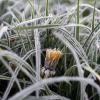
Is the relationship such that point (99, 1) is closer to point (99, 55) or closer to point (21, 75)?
point (99, 55)

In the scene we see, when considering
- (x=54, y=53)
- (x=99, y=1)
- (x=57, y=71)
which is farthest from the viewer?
(x=99, y=1)

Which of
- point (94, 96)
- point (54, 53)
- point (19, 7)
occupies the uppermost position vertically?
point (19, 7)

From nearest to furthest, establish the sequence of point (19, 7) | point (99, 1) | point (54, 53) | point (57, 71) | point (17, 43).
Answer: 1. point (54, 53)
2. point (57, 71)
3. point (17, 43)
4. point (19, 7)
5. point (99, 1)

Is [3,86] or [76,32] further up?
[76,32]

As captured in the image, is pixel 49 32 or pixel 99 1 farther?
pixel 99 1

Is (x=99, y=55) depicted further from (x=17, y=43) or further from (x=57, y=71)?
(x=17, y=43)

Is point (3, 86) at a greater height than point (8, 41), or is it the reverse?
point (8, 41)

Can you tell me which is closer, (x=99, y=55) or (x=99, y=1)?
(x=99, y=55)

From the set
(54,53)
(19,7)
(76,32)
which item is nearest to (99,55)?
(76,32)

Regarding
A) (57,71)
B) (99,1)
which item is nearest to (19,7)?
(99,1)
